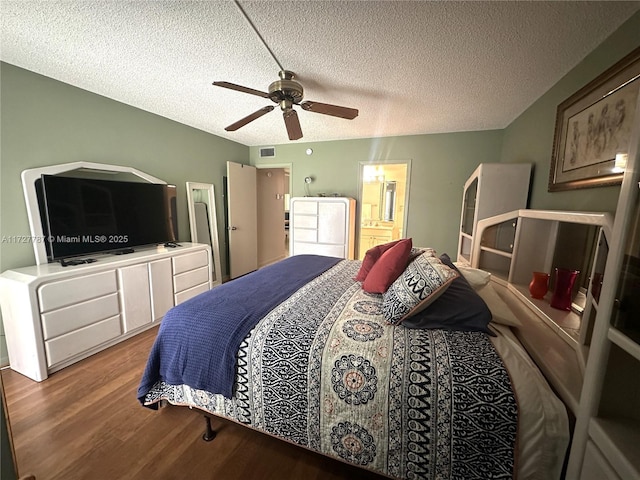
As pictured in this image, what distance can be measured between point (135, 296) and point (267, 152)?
10.3 feet

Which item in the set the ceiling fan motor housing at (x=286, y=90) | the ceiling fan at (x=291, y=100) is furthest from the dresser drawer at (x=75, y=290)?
the ceiling fan motor housing at (x=286, y=90)

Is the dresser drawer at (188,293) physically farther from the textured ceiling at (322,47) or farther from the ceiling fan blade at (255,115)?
the textured ceiling at (322,47)

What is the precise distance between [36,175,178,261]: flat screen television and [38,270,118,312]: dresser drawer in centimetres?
39

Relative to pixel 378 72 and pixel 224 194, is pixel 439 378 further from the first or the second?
pixel 224 194

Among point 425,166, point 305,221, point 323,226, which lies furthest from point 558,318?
point 305,221

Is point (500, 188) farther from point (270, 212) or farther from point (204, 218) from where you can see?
point (270, 212)

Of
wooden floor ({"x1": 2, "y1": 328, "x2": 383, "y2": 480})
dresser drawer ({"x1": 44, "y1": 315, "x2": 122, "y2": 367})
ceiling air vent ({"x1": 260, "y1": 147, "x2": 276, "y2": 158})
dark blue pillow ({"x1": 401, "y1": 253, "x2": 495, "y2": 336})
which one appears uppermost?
ceiling air vent ({"x1": 260, "y1": 147, "x2": 276, "y2": 158})

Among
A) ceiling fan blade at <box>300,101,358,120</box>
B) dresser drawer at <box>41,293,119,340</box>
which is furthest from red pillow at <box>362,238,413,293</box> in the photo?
dresser drawer at <box>41,293,119,340</box>

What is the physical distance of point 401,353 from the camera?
104 centimetres

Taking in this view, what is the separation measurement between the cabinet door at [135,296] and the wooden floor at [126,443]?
0.62m

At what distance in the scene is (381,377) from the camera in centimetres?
99

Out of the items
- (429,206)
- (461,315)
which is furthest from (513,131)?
Result: (461,315)

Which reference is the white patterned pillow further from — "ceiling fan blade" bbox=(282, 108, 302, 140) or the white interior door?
the white interior door

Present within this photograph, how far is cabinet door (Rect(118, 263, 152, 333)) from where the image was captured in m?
2.25
